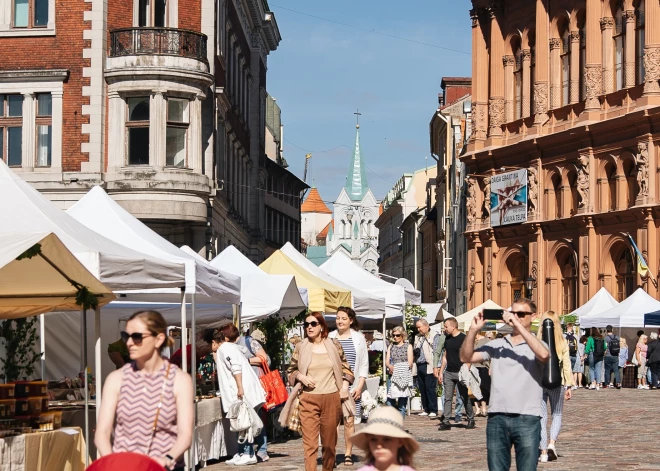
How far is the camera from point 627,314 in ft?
139

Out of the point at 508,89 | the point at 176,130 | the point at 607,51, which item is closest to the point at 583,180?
the point at 607,51

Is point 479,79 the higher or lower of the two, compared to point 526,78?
higher

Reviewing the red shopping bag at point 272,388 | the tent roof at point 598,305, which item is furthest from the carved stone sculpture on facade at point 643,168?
the red shopping bag at point 272,388

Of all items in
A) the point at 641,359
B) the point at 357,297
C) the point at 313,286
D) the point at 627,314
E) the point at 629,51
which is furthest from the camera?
the point at 629,51

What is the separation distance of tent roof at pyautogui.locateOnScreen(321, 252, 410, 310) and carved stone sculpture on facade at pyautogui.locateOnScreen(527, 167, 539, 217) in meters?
24.4

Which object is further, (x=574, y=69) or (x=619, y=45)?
(x=574, y=69)

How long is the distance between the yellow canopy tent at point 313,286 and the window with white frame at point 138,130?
38.6 feet

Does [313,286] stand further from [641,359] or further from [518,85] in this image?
[518,85]

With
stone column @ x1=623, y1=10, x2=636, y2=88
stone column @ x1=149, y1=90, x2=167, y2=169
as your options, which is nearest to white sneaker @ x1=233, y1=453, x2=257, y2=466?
stone column @ x1=149, y1=90, x2=167, y2=169

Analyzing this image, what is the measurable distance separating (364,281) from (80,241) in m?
20.6

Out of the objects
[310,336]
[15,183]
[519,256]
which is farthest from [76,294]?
[519,256]

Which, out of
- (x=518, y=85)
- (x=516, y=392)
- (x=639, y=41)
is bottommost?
(x=516, y=392)

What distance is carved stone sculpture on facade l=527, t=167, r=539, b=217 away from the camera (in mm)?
57469

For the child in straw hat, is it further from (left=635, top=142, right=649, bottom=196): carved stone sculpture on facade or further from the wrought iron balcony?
(left=635, top=142, right=649, bottom=196): carved stone sculpture on facade
